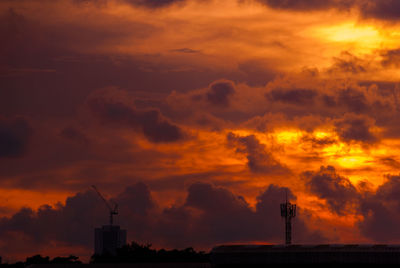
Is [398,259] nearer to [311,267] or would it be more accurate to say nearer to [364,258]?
[364,258]

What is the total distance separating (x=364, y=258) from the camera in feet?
650

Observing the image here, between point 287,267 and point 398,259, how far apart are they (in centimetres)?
2559

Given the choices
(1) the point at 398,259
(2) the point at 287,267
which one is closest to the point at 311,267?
(2) the point at 287,267

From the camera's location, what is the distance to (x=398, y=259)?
196 meters

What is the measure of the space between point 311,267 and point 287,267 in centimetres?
562

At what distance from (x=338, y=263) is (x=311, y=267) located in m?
6.35

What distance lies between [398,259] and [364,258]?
7.72 m

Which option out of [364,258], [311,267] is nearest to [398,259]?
[364,258]

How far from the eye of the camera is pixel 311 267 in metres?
200

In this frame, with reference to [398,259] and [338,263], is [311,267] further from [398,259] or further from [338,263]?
[398,259]

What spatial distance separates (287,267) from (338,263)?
11.9m

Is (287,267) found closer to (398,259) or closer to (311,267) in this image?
(311,267)
